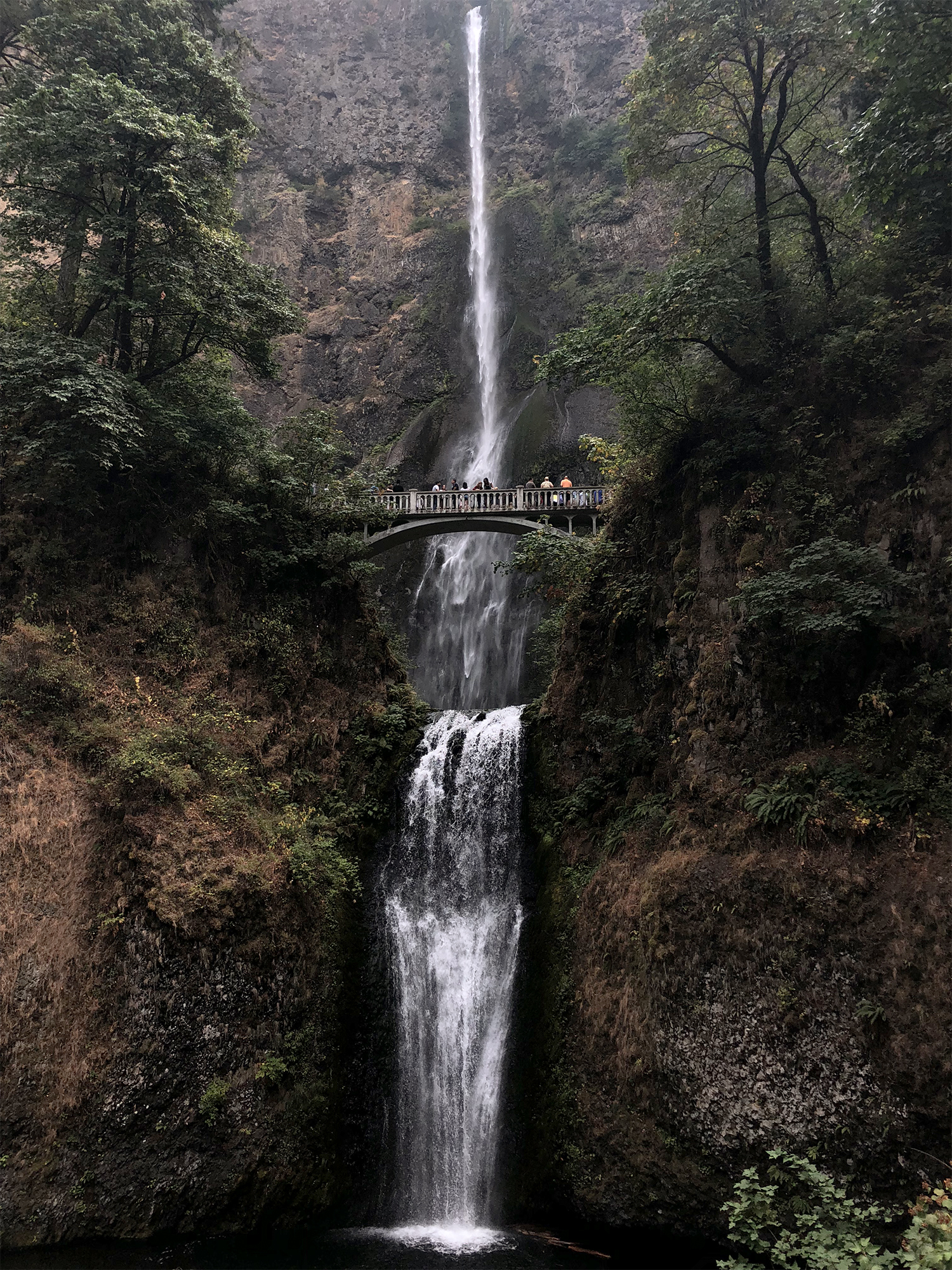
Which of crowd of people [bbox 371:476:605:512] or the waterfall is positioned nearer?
crowd of people [bbox 371:476:605:512]

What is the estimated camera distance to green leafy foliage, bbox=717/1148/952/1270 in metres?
5.99

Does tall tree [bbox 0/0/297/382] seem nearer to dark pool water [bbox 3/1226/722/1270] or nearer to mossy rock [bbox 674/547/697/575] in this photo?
mossy rock [bbox 674/547/697/575]

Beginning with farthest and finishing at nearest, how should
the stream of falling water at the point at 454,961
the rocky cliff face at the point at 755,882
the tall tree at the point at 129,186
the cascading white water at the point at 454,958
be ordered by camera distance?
the tall tree at the point at 129,186, the cascading white water at the point at 454,958, the stream of falling water at the point at 454,961, the rocky cliff face at the point at 755,882

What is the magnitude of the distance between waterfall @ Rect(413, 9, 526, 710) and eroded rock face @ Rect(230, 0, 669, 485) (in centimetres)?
132

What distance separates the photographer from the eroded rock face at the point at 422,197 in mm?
34281

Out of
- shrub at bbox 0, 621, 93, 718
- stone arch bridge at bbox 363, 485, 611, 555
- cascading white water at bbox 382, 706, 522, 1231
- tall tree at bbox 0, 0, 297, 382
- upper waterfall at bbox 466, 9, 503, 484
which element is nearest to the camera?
cascading white water at bbox 382, 706, 522, 1231

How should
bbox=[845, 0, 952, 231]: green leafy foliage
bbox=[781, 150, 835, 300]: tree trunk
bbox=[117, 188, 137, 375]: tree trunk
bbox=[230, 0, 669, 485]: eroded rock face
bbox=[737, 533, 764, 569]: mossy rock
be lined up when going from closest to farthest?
bbox=[845, 0, 952, 231]: green leafy foliage < bbox=[737, 533, 764, 569]: mossy rock < bbox=[781, 150, 835, 300]: tree trunk < bbox=[117, 188, 137, 375]: tree trunk < bbox=[230, 0, 669, 485]: eroded rock face

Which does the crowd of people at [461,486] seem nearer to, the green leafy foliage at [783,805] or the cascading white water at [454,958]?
the cascading white water at [454,958]

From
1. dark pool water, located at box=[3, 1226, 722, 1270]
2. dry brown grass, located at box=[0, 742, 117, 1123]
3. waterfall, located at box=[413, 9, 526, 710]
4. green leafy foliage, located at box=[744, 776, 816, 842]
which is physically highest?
waterfall, located at box=[413, 9, 526, 710]

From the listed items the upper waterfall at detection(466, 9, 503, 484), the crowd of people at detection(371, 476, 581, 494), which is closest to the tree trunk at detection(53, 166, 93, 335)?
the crowd of people at detection(371, 476, 581, 494)

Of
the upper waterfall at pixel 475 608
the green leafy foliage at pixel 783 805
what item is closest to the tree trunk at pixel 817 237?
the green leafy foliage at pixel 783 805

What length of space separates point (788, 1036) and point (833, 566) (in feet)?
19.5

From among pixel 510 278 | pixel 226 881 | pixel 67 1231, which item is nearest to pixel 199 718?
pixel 226 881

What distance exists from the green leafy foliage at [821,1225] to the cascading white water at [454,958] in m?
4.17
